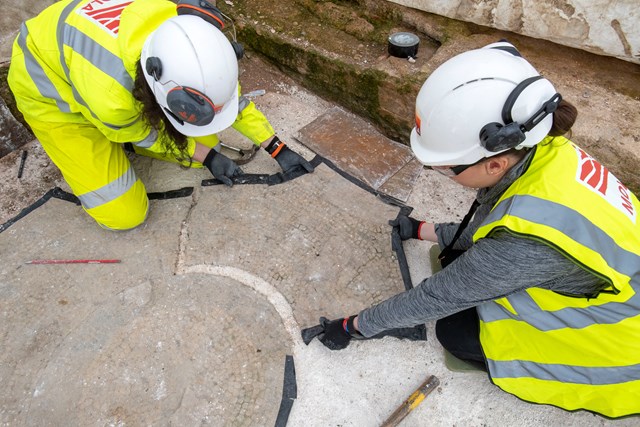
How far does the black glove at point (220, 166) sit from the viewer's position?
9.56ft

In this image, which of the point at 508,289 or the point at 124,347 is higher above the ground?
the point at 508,289

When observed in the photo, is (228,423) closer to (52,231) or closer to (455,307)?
(455,307)

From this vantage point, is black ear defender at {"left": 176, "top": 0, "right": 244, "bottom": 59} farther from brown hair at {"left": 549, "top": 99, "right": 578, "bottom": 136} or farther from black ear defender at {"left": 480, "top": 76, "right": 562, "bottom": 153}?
brown hair at {"left": 549, "top": 99, "right": 578, "bottom": 136}

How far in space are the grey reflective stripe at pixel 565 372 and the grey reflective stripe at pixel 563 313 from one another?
0.21 metres

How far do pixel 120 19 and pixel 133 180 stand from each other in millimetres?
1011

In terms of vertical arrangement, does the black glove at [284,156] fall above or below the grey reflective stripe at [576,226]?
below

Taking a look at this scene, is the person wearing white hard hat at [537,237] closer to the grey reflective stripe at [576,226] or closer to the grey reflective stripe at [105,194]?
the grey reflective stripe at [576,226]

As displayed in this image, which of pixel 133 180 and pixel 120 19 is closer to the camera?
pixel 120 19

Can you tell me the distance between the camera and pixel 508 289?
1.60m

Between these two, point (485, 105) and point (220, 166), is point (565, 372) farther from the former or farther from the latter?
point (220, 166)

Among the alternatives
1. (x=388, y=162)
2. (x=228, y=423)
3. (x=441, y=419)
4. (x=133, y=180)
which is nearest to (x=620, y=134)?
(x=388, y=162)

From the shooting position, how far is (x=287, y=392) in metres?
2.21

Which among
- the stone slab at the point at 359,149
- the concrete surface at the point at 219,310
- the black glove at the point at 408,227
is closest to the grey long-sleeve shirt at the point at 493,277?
the concrete surface at the point at 219,310

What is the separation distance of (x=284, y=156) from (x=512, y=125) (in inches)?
70.5
